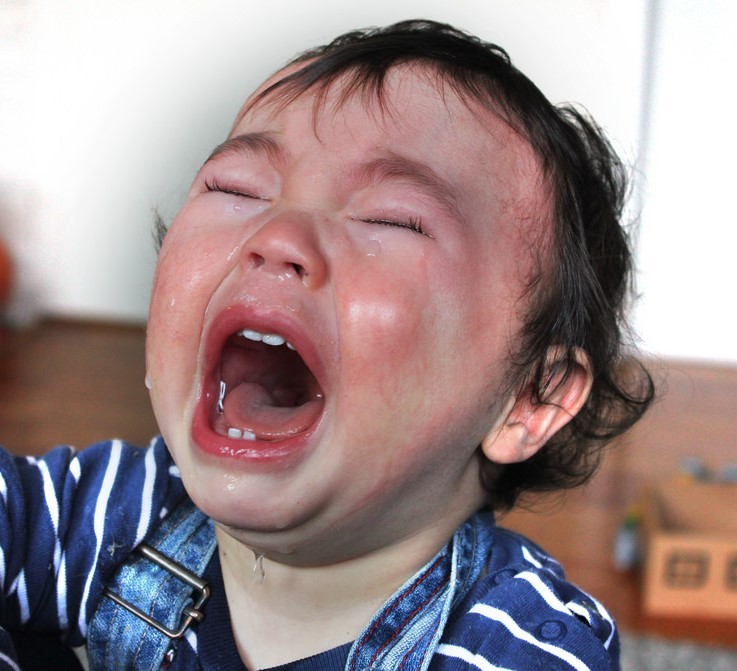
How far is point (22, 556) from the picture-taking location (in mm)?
822

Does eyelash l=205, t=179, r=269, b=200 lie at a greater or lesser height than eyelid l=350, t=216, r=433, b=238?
greater

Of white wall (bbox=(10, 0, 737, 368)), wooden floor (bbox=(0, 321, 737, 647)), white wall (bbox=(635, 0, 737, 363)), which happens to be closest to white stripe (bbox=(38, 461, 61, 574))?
wooden floor (bbox=(0, 321, 737, 647))

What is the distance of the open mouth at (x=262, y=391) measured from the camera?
0.70 metres

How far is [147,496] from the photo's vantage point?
2.84 feet

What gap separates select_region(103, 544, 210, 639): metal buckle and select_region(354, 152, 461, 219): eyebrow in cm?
36

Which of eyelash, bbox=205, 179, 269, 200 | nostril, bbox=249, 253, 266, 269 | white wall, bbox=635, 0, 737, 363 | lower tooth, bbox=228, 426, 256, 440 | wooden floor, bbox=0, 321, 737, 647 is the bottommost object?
wooden floor, bbox=0, 321, 737, 647

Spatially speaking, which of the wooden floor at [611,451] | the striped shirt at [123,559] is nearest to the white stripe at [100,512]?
the striped shirt at [123,559]

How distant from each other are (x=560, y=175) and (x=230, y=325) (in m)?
0.35

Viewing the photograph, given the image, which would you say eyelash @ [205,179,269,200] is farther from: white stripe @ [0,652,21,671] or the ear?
white stripe @ [0,652,21,671]

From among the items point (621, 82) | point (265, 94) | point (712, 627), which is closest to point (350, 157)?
point (265, 94)

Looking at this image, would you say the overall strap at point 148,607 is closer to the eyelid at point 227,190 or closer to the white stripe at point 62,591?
the white stripe at point 62,591

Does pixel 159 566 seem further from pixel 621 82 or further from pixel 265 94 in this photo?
pixel 621 82

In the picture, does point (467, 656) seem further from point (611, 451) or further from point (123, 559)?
point (611, 451)

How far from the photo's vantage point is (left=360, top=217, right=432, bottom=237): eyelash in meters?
0.73
